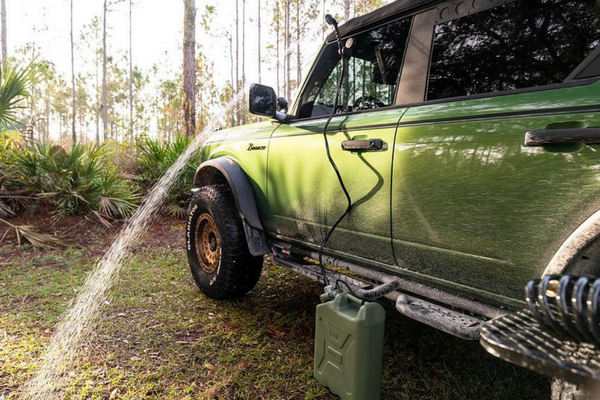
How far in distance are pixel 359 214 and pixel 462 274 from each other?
62 centimetres

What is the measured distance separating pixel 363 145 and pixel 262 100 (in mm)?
931

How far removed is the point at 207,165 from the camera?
3439mm

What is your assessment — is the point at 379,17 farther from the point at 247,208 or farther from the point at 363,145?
the point at 247,208

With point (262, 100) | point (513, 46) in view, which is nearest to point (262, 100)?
point (262, 100)

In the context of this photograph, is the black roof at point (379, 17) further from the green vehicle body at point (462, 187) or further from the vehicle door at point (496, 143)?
the green vehicle body at point (462, 187)

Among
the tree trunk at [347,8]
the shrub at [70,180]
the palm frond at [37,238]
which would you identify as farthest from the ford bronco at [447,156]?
Result: the tree trunk at [347,8]

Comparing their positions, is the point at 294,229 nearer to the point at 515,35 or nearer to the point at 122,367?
the point at 122,367

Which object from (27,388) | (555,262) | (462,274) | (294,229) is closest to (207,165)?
(294,229)

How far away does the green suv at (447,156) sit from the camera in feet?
4.58

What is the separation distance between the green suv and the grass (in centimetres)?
60

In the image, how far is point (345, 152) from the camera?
217 cm

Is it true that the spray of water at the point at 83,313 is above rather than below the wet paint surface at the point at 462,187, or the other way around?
below

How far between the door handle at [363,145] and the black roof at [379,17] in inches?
31.5

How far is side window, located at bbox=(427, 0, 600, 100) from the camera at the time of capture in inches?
64.7
